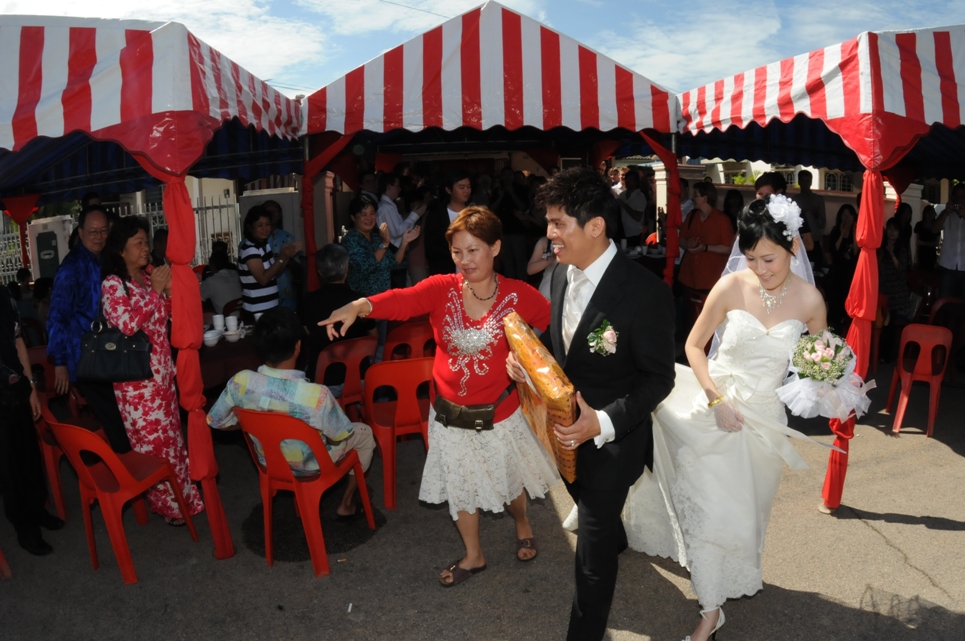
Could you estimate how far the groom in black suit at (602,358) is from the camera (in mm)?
2434

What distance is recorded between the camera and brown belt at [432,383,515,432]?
3285 millimetres

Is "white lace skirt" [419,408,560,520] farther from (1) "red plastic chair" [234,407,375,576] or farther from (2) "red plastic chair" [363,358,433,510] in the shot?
(2) "red plastic chair" [363,358,433,510]

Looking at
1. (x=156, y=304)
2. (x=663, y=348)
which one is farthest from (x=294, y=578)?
(x=663, y=348)

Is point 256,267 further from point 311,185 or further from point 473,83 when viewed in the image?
point 473,83

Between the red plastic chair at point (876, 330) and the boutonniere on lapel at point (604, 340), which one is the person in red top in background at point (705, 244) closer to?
the red plastic chair at point (876, 330)

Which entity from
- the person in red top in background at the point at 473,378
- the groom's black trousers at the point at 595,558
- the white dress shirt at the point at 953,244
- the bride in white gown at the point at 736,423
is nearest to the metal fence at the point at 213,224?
the person in red top in background at the point at 473,378

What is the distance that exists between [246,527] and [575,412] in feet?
8.92

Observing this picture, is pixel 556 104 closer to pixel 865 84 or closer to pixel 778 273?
pixel 865 84

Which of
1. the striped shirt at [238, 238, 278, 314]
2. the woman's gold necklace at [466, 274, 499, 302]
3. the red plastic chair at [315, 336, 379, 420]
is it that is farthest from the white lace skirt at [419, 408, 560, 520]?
the striped shirt at [238, 238, 278, 314]

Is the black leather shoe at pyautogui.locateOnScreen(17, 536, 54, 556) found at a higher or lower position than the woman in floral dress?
lower

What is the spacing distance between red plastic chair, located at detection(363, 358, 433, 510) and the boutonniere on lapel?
2037mm

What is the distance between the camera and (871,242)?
4.30 meters

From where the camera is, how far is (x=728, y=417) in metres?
2.90

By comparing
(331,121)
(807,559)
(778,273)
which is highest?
(331,121)
